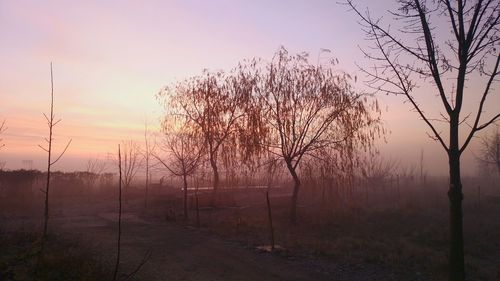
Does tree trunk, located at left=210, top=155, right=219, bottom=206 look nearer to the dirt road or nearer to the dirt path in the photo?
the dirt path

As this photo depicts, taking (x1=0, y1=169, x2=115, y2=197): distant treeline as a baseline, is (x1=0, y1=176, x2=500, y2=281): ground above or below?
below

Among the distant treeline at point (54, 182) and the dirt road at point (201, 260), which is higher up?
the distant treeline at point (54, 182)

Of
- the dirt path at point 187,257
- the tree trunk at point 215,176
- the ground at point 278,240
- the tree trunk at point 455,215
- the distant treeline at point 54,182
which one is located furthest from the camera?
the distant treeline at point 54,182

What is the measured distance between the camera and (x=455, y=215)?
6.40m

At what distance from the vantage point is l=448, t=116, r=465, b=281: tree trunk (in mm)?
6383

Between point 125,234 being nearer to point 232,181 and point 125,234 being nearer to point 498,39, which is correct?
point 232,181

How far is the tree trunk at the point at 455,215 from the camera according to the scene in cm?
638

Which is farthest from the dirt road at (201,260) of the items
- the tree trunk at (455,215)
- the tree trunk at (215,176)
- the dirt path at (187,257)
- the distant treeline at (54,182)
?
the distant treeline at (54,182)

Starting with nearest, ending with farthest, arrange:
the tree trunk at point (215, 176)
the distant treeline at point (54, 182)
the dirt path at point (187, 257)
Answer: the dirt path at point (187, 257) < the tree trunk at point (215, 176) < the distant treeline at point (54, 182)

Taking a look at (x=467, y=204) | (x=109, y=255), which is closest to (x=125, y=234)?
(x=109, y=255)

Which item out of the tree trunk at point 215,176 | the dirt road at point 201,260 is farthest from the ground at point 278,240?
the tree trunk at point 215,176

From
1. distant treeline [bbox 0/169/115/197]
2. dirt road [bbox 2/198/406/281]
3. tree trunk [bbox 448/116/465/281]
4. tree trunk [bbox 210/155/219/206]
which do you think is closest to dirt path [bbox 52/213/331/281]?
dirt road [bbox 2/198/406/281]

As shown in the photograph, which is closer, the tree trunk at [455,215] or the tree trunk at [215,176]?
the tree trunk at [455,215]

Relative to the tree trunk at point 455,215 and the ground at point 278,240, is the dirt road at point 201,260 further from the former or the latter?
the tree trunk at point 455,215
